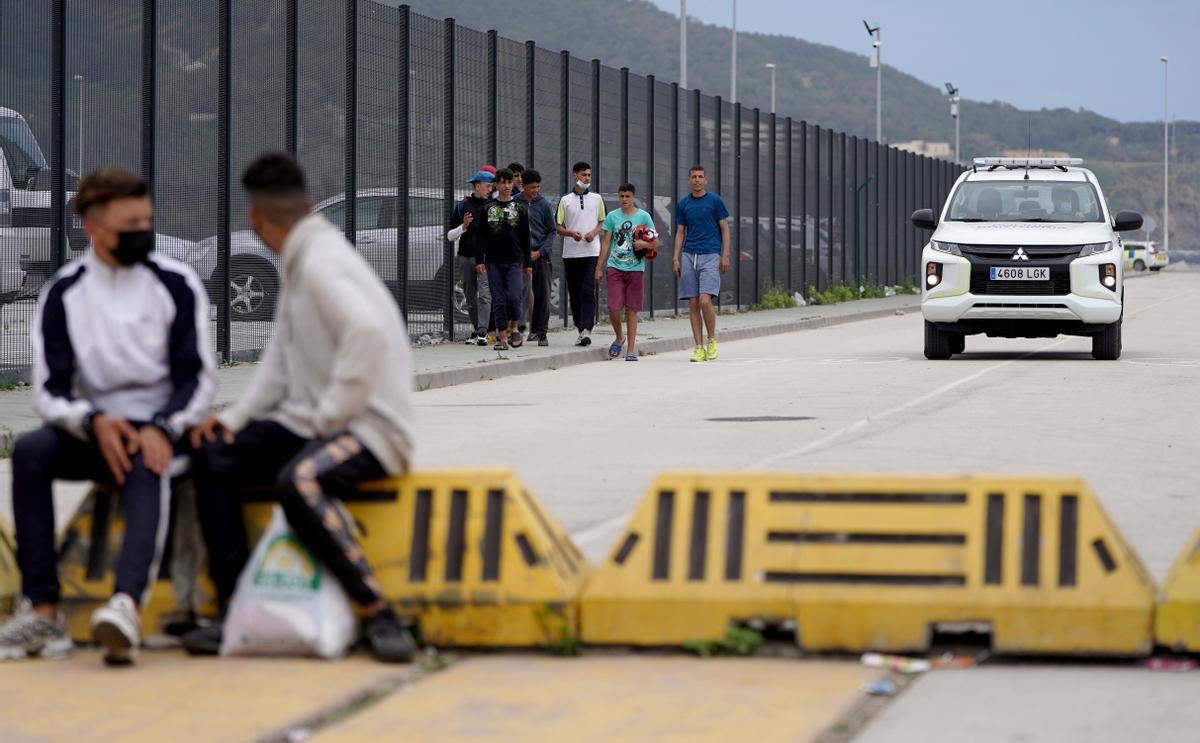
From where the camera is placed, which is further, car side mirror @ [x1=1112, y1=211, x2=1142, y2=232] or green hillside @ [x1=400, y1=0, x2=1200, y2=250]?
green hillside @ [x1=400, y1=0, x2=1200, y2=250]

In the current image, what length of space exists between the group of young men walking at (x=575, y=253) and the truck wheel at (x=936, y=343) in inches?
84.3

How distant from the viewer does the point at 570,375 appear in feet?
63.2

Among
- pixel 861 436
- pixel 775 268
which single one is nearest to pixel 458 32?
pixel 861 436

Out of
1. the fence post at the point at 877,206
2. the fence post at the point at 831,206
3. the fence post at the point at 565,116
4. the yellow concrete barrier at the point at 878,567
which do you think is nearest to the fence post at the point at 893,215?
the fence post at the point at 877,206

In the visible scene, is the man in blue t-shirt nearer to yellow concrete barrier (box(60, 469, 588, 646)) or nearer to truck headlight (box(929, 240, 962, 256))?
truck headlight (box(929, 240, 962, 256))

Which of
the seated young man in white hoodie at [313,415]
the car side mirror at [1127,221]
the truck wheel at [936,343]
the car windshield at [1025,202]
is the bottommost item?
the truck wheel at [936,343]

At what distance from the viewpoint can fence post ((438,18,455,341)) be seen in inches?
914

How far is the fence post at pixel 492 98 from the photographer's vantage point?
24.7m

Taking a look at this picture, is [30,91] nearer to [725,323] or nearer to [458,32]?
[458,32]

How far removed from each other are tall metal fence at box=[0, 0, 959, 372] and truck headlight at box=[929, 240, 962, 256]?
5.67 meters

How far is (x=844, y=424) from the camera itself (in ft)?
44.0

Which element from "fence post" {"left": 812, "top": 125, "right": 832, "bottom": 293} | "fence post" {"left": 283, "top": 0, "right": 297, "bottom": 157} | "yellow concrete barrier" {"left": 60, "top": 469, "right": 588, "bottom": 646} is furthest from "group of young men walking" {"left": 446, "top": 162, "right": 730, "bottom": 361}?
"fence post" {"left": 812, "top": 125, "right": 832, "bottom": 293}

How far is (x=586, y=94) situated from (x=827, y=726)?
24.2 metres

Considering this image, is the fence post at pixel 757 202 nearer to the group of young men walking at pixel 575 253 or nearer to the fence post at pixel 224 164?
the group of young men walking at pixel 575 253
